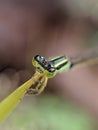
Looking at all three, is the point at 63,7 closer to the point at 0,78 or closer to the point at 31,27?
the point at 31,27

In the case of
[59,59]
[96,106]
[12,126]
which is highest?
[59,59]

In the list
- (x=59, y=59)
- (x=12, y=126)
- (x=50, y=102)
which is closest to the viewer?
(x=59, y=59)

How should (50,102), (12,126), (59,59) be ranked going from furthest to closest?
(50,102) < (12,126) < (59,59)

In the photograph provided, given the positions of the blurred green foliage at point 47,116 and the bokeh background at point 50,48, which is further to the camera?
the bokeh background at point 50,48

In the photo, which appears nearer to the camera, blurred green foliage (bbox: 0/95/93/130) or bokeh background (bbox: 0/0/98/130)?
blurred green foliage (bbox: 0/95/93/130)

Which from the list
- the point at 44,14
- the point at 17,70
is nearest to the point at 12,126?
the point at 17,70

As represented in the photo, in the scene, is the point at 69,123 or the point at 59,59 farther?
the point at 69,123

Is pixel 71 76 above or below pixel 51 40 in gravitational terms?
below

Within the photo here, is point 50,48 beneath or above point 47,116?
above
